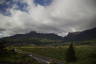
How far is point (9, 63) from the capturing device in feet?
245

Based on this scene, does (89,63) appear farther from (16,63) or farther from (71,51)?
(16,63)

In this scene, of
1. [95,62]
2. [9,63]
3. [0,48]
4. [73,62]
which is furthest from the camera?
[0,48]

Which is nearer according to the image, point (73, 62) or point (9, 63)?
point (73, 62)

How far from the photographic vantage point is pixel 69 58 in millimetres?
67562

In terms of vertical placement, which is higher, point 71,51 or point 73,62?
point 71,51

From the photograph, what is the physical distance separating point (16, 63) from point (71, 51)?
3287 centimetres

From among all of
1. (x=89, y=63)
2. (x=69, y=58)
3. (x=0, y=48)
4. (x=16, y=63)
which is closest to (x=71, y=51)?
(x=69, y=58)

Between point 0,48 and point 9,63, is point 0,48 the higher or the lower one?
the higher one

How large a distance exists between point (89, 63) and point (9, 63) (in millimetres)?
44421

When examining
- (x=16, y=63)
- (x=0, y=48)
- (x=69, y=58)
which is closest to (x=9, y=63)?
(x=16, y=63)

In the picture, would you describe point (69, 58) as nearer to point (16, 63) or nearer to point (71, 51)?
point (71, 51)

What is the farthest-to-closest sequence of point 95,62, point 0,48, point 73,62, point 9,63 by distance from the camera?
point 0,48 < point 9,63 < point 73,62 < point 95,62

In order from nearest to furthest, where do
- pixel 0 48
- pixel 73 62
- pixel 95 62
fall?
pixel 95 62
pixel 73 62
pixel 0 48

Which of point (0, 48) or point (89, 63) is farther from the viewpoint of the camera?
point (0, 48)
